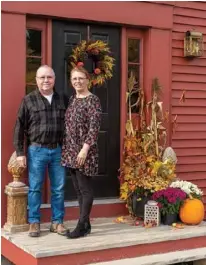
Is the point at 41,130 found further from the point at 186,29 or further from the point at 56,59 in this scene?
the point at 186,29

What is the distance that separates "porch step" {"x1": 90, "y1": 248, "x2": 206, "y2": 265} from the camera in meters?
4.43

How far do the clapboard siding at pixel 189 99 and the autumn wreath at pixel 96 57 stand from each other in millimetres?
1148

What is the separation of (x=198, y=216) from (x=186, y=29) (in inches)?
95.7

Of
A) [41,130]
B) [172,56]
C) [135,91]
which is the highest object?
[172,56]

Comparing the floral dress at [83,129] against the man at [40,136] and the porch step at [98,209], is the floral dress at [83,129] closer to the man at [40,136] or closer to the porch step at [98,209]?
the man at [40,136]

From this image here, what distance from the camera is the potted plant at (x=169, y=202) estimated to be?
5.12 meters

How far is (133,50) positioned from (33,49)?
1.29 m

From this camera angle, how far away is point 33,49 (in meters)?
5.28

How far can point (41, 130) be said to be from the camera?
458 cm

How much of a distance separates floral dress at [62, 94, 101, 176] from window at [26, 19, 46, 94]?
96cm

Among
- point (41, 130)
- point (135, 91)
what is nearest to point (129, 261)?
point (41, 130)

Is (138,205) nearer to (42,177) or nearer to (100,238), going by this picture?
(100,238)

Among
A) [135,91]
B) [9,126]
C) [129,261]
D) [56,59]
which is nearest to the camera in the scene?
[129,261]

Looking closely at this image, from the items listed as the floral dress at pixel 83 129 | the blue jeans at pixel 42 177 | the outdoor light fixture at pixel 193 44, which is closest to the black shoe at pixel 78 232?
the blue jeans at pixel 42 177
